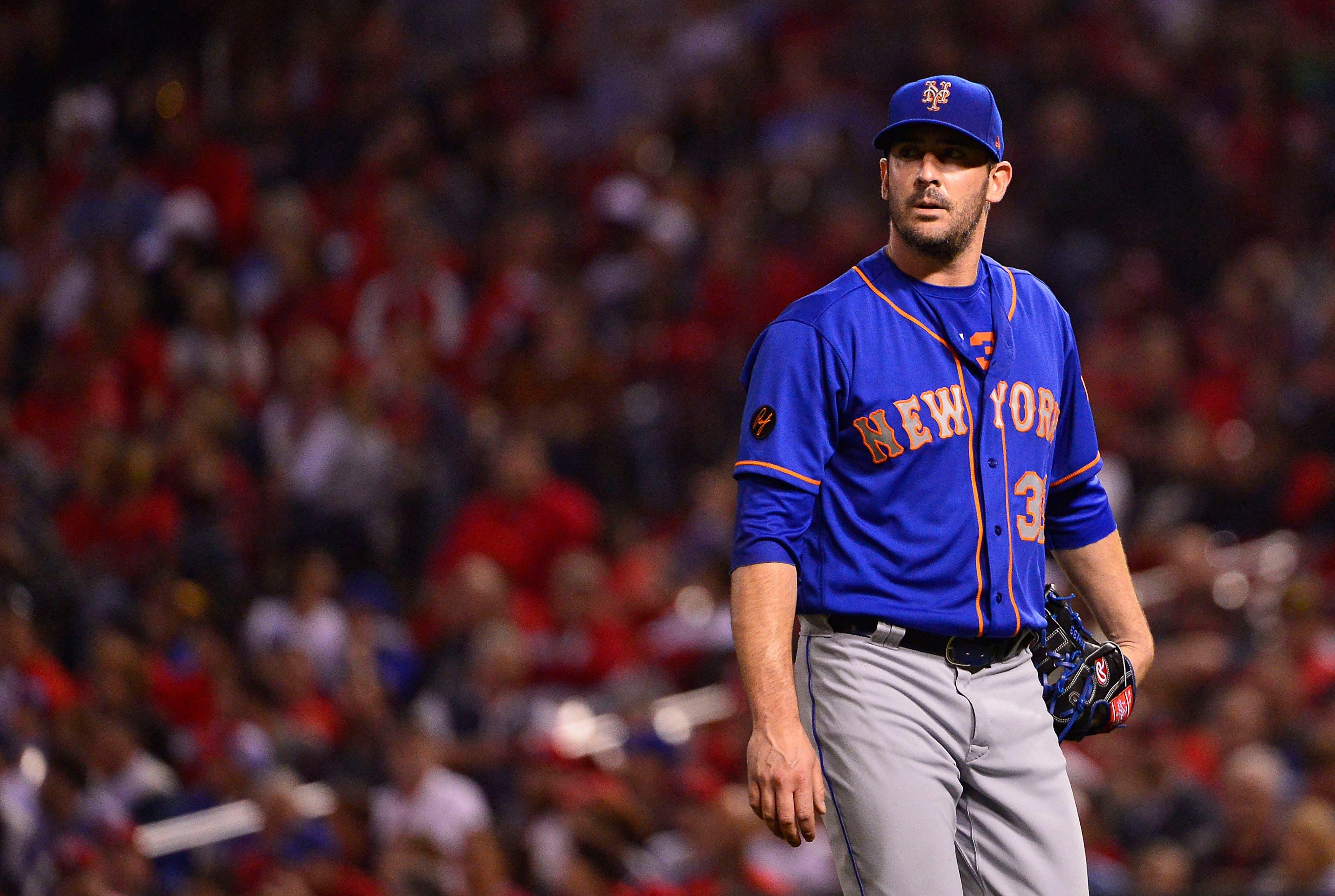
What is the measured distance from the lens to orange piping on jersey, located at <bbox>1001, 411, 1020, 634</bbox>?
2.85 m

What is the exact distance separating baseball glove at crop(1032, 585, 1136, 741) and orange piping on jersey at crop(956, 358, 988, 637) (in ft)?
0.78

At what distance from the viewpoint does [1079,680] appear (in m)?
2.96

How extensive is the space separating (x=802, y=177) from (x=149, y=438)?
3.97 meters

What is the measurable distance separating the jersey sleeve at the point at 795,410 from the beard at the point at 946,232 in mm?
244

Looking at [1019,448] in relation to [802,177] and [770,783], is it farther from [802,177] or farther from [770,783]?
[802,177]

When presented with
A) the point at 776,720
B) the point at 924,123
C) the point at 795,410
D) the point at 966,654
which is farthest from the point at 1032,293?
the point at 776,720

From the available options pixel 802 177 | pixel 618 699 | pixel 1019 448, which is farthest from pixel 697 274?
pixel 1019 448

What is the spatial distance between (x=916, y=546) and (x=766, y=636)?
12.7 inches

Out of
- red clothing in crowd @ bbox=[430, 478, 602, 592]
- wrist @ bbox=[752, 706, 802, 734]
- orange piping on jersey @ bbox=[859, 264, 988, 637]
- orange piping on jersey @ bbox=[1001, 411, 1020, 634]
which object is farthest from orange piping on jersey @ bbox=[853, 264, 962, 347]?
red clothing in crowd @ bbox=[430, 478, 602, 592]

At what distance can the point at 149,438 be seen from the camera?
29.8 feet

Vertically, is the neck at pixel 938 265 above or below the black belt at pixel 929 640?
above

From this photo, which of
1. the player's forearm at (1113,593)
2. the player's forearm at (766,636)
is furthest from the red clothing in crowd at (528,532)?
the player's forearm at (766,636)

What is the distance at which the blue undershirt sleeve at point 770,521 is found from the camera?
8.96 ft

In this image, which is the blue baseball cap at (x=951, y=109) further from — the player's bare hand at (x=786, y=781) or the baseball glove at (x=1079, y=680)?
the player's bare hand at (x=786, y=781)
